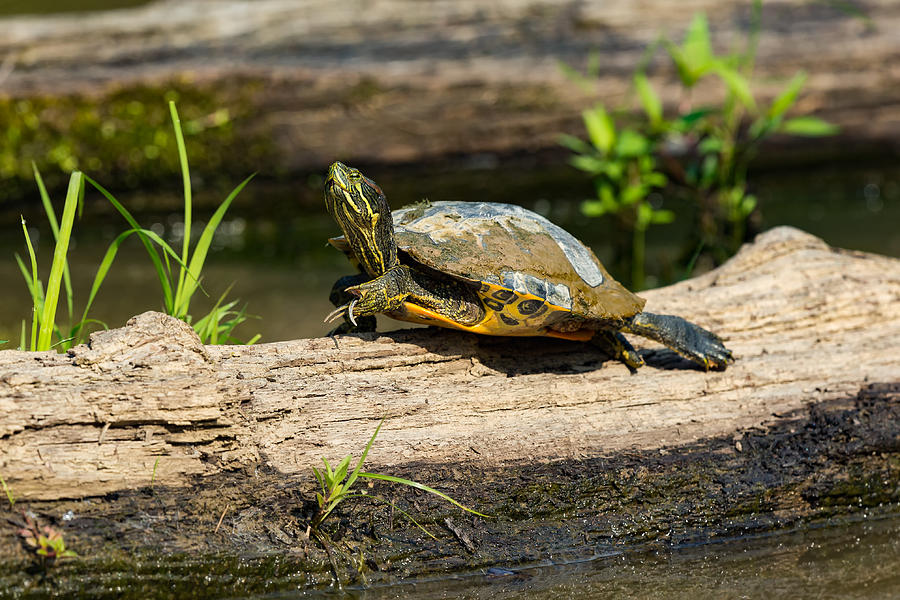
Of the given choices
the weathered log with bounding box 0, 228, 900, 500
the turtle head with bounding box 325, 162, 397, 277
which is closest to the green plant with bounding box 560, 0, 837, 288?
the weathered log with bounding box 0, 228, 900, 500

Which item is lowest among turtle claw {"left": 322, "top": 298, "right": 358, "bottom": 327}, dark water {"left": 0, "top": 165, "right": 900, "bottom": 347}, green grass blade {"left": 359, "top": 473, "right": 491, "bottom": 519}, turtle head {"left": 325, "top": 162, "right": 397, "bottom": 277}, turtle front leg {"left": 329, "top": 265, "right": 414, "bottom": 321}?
dark water {"left": 0, "top": 165, "right": 900, "bottom": 347}

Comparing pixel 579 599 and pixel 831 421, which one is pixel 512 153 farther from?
pixel 579 599

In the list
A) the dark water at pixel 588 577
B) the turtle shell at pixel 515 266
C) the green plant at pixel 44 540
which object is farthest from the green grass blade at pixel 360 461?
the green plant at pixel 44 540

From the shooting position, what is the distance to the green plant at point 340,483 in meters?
2.38

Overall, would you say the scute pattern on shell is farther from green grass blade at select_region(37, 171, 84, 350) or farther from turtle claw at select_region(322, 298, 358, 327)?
green grass blade at select_region(37, 171, 84, 350)

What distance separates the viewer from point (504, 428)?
2.67 metres

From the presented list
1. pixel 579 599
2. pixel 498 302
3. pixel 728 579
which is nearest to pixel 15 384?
pixel 498 302

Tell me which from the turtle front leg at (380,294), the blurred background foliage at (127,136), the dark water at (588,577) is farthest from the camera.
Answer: the blurred background foliage at (127,136)

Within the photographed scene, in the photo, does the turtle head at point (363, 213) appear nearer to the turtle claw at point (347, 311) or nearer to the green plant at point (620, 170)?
the turtle claw at point (347, 311)

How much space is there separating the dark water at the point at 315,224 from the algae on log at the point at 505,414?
6.45 feet

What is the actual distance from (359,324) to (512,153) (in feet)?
10.9

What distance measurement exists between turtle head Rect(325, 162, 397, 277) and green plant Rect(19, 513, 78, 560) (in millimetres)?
1174

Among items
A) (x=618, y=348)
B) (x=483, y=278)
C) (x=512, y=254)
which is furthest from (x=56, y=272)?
(x=618, y=348)

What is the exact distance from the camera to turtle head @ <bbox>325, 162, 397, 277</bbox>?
256cm
